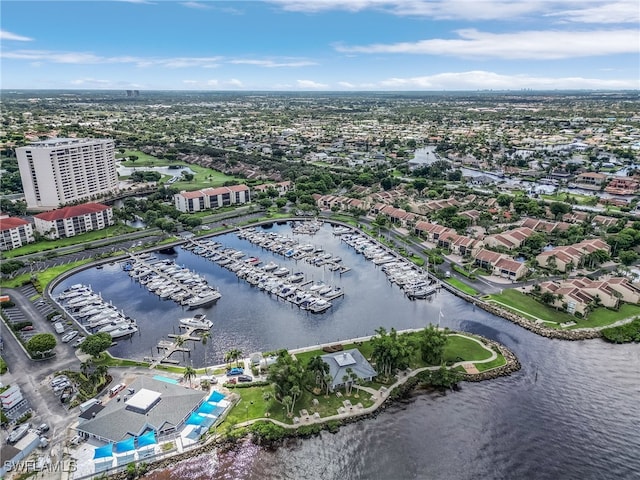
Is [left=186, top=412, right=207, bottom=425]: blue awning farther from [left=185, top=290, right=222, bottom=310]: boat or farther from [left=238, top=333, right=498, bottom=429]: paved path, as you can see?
[left=185, top=290, right=222, bottom=310]: boat

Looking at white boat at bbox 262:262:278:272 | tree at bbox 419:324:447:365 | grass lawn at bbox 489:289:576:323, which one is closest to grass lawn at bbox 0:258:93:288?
white boat at bbox 262:262:278:272

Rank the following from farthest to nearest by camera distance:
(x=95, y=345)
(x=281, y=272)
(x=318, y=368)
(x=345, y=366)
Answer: (x=281, y=272)
(x=95, y=345)
(x=345, y=366)
(x=318, y=368)

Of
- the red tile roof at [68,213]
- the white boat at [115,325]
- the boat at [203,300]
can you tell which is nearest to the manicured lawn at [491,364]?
the boat at [203,300]

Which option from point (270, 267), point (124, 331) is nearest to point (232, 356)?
point (124, 331)

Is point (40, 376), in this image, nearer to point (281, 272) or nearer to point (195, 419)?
point (195, 419)

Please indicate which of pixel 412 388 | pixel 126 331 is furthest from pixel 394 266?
pixel 126 331

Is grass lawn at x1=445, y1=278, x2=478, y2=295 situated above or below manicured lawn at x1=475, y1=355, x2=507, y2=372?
above

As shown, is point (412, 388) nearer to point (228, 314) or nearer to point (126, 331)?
point (228, 314)

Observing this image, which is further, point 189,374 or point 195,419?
point 189,374
